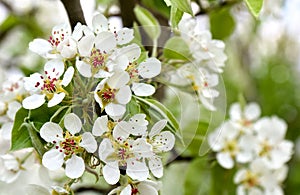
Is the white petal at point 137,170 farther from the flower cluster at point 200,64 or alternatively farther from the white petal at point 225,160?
the white petal at point 225,160

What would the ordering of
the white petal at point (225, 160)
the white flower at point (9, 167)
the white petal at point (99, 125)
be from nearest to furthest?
the white petal at point (99, 125), the white flower at point (9, 167), the white petal at point (225, 160)

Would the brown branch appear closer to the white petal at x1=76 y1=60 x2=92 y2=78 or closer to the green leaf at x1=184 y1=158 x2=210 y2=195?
the white petal at x1=76 y1=60 x2=92 y2=78

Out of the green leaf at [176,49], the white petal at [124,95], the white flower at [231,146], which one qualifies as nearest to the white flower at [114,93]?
the white petal at [124,95]

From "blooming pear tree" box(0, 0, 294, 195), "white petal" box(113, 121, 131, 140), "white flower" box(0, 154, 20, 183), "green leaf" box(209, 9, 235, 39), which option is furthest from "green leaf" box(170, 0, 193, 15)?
"green leaf" box(209, 9, 235, 39)

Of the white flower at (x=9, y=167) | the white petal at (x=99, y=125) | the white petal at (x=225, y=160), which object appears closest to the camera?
the white petal at (x=99, y=125)

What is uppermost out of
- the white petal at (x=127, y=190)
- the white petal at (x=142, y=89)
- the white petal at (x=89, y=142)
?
the white petal at (x=142, y=89)

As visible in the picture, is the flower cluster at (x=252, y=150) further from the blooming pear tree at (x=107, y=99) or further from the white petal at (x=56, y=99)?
the white petal at (x=56, y=99)

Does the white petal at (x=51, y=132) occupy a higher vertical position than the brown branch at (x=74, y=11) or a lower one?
lower

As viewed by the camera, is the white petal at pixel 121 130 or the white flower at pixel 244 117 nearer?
the white petal at pixel 121 130
